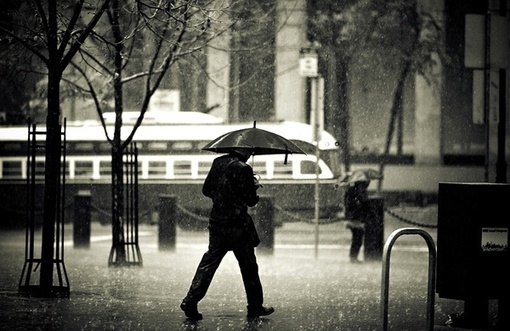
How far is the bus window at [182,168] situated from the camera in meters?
26.6

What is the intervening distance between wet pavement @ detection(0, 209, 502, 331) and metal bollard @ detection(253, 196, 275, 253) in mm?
168

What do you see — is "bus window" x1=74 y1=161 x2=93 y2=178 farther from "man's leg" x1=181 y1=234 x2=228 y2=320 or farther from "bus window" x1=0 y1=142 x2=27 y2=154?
"man's leg" x1=181 y1=234 x2=228 y2=320

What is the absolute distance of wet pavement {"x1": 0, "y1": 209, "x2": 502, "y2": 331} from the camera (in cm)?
1052

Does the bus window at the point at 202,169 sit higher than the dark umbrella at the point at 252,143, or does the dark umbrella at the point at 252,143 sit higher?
the dark umbrella at the point at 252,143

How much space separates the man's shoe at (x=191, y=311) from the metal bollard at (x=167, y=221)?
8.52 metres

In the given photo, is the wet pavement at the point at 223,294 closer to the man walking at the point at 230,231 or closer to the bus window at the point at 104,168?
the man walking at the point at 230,231

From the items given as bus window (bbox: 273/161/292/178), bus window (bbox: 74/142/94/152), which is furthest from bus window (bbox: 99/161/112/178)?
bus window (bbox: 273/161/292/178)

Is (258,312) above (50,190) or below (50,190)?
below

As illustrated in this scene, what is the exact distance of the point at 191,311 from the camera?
10.5m

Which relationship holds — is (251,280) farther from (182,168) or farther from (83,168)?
(83,168)

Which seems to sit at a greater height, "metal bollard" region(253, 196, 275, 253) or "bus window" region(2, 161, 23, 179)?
"bus window" region(2, 161, 23, 179)

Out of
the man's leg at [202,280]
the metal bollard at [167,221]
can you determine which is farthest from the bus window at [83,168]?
the man's leg at [202,280]

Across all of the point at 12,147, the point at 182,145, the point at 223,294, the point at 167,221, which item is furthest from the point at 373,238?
the point at 12,147

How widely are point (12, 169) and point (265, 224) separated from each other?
10.8 metres
